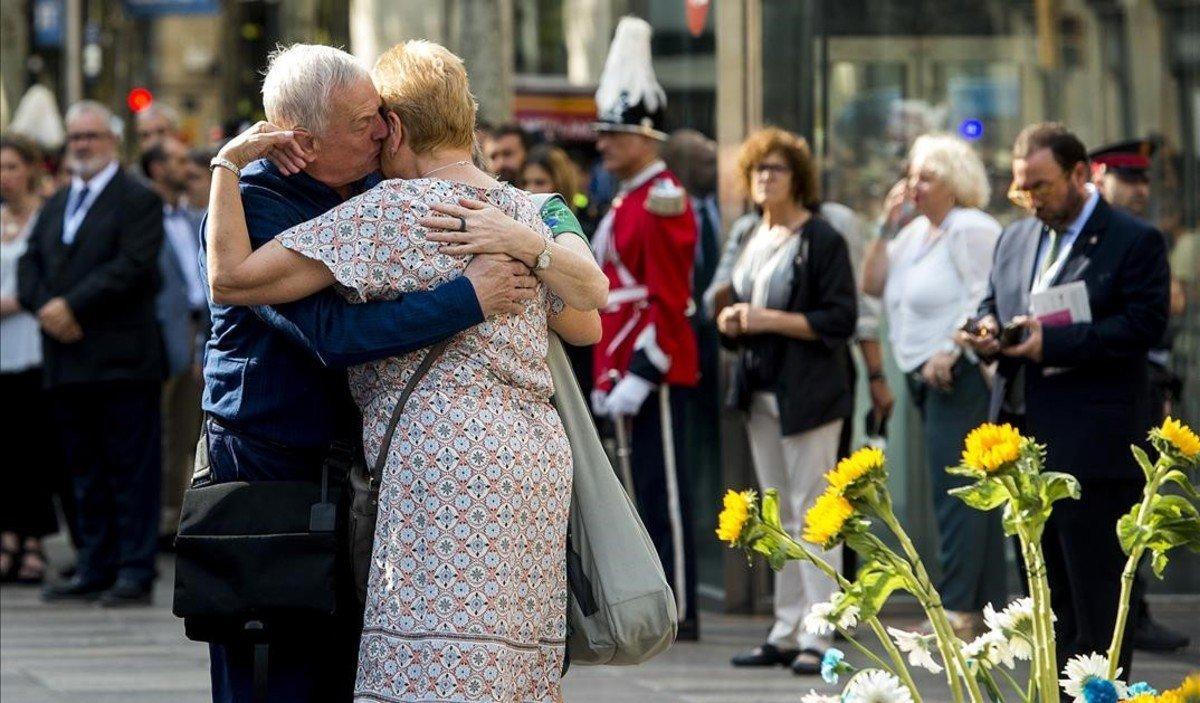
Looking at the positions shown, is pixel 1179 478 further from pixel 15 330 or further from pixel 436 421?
pixel 15 330

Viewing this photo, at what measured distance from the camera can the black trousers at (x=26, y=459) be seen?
35.3 ft

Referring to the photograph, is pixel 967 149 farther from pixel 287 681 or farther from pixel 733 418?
pixel 287 681

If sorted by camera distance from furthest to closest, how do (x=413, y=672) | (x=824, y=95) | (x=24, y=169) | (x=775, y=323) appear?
(x=24, y=169) < (x=824, y=95) < (x=775, y=323) < (x=413, y=672)

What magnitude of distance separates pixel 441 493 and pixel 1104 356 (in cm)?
284

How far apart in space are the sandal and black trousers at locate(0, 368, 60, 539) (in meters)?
0.09

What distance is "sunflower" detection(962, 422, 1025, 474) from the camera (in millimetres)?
3723

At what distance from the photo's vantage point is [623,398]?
336 inches

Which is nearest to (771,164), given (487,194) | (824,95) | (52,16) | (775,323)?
(775,323)

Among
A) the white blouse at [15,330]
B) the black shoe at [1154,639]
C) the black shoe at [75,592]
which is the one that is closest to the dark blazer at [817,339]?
the black shoe at [1154,639]

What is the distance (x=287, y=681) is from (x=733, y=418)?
5.36 m

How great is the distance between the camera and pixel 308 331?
4082mm

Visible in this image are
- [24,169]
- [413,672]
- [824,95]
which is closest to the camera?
[413,672]

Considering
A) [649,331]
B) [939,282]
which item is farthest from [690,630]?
[939,282]

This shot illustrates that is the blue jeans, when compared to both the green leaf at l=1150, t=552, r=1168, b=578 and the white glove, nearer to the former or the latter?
the green leaf at l=1150, t=552, r=1168, b=578
